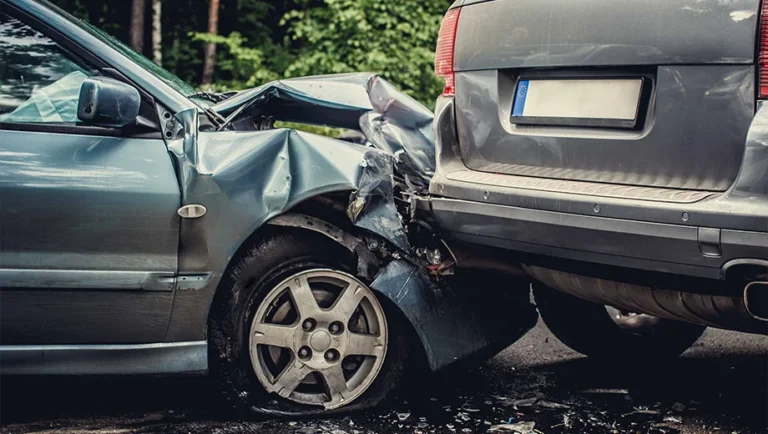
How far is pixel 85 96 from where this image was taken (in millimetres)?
3359

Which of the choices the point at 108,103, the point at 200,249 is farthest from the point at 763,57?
the point at 108,103

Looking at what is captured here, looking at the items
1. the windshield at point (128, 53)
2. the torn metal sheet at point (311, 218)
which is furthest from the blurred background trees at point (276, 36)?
the torn metal sheet at point (311, 218)

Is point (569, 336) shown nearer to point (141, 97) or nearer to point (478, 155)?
point (478, 155)

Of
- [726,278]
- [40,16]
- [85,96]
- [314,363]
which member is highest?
[40,16]

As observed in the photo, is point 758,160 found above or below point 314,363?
above

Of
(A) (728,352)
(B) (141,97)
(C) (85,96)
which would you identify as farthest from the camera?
(A) (728,352)

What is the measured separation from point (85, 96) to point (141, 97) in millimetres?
267

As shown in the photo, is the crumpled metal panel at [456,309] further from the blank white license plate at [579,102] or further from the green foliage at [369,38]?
the green foliage at [369,38]

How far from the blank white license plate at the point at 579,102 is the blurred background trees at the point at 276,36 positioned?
26.8 feet

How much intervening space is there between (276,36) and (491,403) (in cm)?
1003

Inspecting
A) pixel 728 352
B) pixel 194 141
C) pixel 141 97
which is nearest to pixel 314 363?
pixel 194 141

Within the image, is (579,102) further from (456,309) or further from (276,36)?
(276,36)

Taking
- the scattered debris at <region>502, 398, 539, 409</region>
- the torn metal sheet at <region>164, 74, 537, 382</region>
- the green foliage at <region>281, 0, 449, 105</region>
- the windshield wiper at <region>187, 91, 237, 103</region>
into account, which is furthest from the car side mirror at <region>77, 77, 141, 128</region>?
→ the green foliage at <region>281, 0, 449, 105</region>

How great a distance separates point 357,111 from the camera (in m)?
4.35
